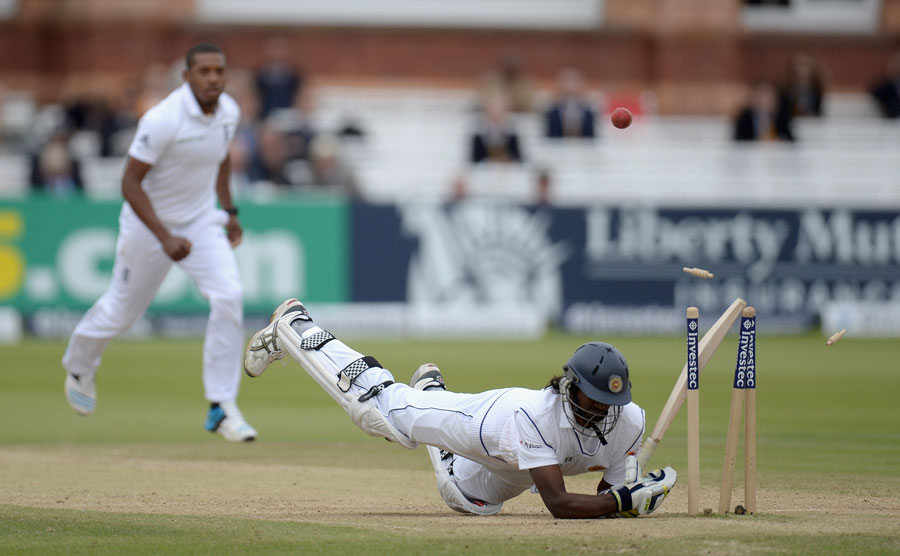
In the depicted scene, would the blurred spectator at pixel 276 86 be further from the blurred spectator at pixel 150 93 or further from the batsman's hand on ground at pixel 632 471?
the batsman's hand on ground at pixel 632 471

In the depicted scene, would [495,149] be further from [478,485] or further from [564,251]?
[478,485]

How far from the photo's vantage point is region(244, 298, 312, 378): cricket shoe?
6988 mm

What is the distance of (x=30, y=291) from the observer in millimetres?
16625

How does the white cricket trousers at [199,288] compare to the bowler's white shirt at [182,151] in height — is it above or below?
below

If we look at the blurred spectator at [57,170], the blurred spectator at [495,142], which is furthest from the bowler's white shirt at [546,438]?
the blurred spectator at [495,142]

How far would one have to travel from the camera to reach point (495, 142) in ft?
61.3

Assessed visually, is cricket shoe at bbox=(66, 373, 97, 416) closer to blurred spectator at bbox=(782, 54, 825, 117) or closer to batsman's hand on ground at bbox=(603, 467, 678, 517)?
batsman's hand on ground at bbox=(603, 467, 678, 517)

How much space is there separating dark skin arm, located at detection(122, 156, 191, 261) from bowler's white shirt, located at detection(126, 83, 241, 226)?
79mm

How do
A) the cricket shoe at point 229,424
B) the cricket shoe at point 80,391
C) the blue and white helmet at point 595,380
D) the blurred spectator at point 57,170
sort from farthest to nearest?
the blurred spectator at point 57,170, the cricket shoe at point 80,391, the cricket shoe at point 229,424, the blue and white helmet at point 595,380

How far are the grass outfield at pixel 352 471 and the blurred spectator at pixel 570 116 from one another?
5301mm

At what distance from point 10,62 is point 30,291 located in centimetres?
805

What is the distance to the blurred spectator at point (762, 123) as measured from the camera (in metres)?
19.8

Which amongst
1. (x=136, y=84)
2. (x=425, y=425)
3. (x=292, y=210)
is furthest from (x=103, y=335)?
(x=136, y=84)

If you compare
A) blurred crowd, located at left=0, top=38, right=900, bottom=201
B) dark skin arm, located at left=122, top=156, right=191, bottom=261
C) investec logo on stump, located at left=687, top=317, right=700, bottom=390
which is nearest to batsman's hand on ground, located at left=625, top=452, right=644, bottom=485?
investec logo on stump, located at left=687, top=317, right=700, bottom=390
